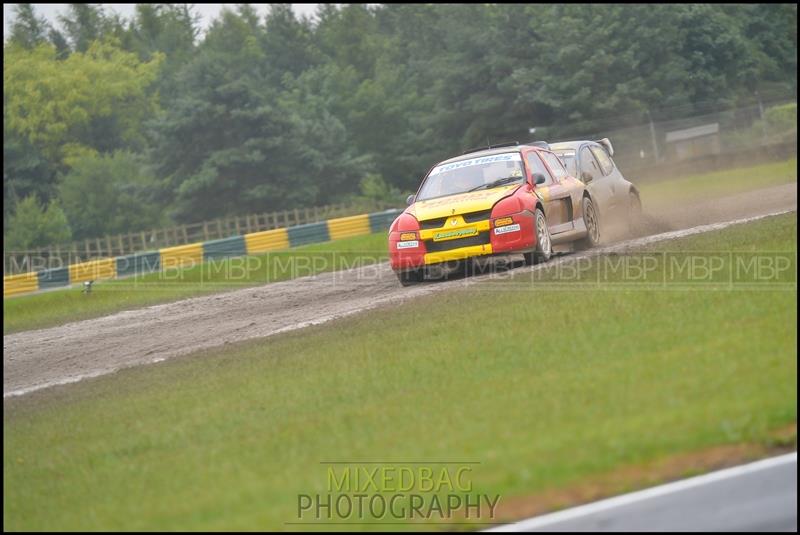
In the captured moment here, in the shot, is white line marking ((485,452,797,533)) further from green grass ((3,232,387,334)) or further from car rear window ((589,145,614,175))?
green grass ((3,232,387,334))

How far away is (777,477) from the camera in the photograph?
214 inches

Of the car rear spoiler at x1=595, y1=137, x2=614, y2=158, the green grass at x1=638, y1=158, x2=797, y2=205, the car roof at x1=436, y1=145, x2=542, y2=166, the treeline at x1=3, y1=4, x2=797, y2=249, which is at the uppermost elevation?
the treeline at x1=3, y1=4, x2=797, y2=249

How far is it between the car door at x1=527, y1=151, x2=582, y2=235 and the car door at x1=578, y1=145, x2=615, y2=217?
0.74m

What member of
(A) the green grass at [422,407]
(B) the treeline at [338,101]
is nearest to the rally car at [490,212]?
(A) the green grass at [422,407]

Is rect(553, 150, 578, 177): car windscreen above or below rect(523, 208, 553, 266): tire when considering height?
above

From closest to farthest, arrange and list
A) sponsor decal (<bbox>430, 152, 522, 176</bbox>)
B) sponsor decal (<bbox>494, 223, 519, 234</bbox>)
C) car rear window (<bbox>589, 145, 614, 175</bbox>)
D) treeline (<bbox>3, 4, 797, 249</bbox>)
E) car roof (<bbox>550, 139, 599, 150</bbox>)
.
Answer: sponsor decal (<bbox>494, 223, 519, 234</bbox>) < sponsor decal (<bbox>430, 152, 522, 176</bbox>) < car roof (<bbox>550, 139, 599, 150</bbox>) < car rear window (<bbox>589, 145, 614, 175</bbox>) < treeline (<bbox>3, 4, 797, 249</bbox>)

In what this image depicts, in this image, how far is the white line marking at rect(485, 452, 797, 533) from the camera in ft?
17.3

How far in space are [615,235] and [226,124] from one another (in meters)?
44.5

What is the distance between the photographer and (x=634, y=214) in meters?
18.6

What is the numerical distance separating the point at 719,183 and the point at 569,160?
1580cm

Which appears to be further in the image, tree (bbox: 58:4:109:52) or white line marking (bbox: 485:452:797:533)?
tree (bbox: 58:4:109:52)

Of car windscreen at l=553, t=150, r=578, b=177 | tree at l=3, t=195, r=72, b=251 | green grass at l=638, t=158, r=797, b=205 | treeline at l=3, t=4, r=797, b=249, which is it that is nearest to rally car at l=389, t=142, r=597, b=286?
car windscreen at l=553, t=150, r=578, b=177

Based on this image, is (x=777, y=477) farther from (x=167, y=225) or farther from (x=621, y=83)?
(x=167, y=225)

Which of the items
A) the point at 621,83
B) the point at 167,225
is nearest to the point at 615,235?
the point at 621,83
